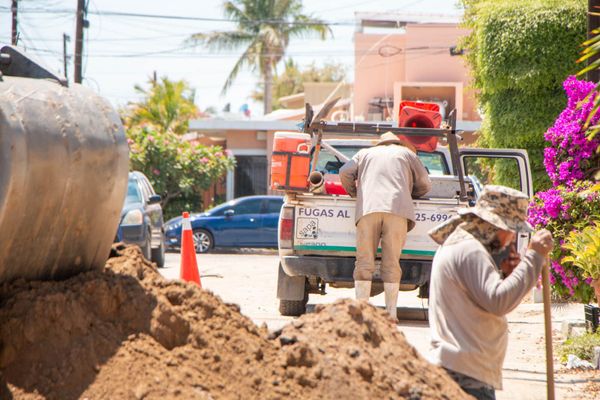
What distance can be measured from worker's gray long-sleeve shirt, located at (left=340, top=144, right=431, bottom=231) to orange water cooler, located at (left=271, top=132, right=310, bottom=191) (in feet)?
1.61

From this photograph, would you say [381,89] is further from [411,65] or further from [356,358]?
[356,358]

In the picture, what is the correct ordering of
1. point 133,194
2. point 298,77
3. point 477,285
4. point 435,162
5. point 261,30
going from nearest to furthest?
point 477,285
point 435,162
point 133,194
point 261,30
point 298,77

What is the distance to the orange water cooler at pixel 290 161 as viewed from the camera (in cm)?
1040

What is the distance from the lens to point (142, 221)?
16.5 meters

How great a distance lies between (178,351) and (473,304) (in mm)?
1334

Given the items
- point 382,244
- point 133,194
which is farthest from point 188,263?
point 133,194

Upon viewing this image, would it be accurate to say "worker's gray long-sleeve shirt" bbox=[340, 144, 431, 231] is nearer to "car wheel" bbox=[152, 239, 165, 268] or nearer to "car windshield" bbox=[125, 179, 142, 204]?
"car windshield" bbox=[125, 179, 142, 204]

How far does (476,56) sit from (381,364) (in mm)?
13904

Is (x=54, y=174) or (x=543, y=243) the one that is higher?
(x=54, y=174)

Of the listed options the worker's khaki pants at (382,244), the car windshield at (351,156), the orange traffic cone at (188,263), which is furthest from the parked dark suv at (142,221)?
the worker's khaki pants at (382,244)

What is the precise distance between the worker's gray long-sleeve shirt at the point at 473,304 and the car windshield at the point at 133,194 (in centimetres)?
1296

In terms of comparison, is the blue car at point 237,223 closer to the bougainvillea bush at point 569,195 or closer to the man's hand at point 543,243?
the bougainvillea bush at point 569,195

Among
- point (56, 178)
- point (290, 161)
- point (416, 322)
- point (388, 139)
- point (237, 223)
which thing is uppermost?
point (388, 139)

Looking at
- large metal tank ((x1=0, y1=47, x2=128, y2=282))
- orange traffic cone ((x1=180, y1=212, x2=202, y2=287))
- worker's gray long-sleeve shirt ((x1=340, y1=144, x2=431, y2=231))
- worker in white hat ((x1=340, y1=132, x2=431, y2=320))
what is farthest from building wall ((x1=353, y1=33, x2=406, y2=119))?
large metal tank ((x1=0, y1=47, x2=128, y2=282))
